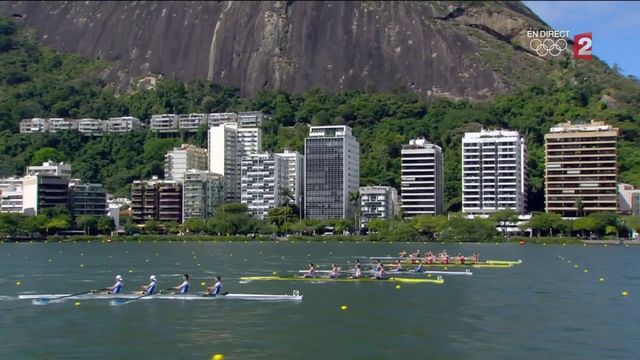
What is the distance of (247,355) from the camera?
26.9 meters

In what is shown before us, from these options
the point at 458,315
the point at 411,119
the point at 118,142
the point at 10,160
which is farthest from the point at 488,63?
the point at 458,315

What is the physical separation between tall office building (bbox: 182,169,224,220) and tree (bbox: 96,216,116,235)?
523 inches

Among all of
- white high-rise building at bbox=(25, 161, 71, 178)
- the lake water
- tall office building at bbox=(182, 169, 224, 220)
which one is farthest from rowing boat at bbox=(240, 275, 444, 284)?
white high-rise building at bbox=(25, 161, 71, 178)

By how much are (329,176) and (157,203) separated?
2721 centimetres

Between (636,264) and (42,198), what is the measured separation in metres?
96.4

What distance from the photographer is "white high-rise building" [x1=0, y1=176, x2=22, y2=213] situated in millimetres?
145000

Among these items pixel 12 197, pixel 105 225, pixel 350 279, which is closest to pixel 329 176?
pixel 105 225

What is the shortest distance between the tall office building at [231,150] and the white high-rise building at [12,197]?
32.6 m

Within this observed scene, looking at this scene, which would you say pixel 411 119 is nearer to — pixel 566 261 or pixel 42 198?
pixel 42 198

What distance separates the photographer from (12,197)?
146 m

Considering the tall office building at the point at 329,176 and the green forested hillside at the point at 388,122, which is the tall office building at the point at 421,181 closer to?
the green forested hillside at the point at 388,122

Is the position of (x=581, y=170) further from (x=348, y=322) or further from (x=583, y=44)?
(x=348, y=322)

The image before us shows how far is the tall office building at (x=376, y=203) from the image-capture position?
142m

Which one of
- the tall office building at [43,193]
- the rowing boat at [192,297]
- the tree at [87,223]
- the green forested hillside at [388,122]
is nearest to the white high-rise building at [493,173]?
the green forested hillside at [388,122]
